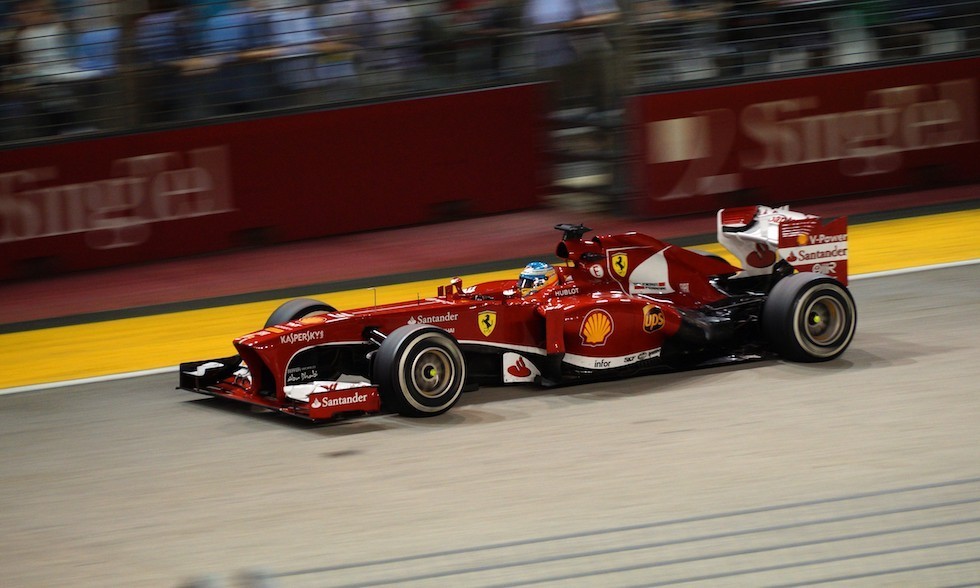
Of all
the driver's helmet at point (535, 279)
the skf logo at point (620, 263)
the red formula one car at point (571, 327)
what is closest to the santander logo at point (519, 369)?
the red formula one car at point (571, 327)

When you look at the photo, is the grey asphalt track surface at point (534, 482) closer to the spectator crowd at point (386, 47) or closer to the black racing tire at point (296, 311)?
the black racing tire at point (296, 311)

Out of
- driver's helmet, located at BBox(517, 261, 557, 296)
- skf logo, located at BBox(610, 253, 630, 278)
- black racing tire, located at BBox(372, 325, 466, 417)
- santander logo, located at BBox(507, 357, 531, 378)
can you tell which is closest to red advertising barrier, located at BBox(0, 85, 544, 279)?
driver's helmet, located at BBox(517, 261, 557, 296)

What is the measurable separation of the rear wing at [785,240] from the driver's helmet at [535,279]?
124cm

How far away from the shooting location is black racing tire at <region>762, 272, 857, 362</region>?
7.16 meters

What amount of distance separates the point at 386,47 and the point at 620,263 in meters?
5.36

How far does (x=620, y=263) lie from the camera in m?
7.38

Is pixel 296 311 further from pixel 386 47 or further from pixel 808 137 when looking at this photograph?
pixel 808 137

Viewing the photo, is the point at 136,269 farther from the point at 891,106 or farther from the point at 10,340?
the point at 891,106

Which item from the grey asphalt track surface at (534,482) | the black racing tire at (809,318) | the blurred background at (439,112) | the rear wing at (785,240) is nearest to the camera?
the grey asphalt track surface at (534,482)

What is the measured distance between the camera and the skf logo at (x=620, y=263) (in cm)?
736

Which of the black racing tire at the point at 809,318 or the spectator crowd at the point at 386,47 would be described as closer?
the black racing tire at the point at 809,318

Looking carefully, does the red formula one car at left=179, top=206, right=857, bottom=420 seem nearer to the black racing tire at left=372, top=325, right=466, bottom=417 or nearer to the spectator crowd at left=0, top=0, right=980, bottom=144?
the black racing tire at left=372, top=325, right=466, bottom=417

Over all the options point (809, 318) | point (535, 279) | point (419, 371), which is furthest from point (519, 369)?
point (809, 318)

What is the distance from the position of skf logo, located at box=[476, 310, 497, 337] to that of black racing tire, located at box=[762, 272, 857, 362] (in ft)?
5.09
